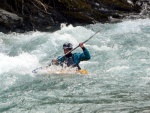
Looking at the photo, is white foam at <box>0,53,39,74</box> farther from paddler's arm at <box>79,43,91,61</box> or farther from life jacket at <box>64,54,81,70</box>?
paddler's arm at <box>79,43,91,61</box>

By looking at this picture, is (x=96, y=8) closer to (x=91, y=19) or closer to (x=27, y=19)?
(x=91, y=19)

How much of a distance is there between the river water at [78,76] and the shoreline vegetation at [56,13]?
0.74 meters

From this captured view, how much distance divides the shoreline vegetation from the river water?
2.44ft

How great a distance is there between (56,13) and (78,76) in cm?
874

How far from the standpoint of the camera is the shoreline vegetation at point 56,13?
51.0 feet

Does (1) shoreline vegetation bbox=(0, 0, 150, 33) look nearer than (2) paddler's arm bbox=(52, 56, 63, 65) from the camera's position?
No

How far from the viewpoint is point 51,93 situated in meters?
7.63

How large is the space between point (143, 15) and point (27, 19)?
7.06 meters

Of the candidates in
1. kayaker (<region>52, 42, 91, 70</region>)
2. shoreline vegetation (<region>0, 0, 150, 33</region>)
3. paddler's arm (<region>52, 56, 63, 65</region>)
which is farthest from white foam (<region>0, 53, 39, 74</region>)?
shoreline vegetation (<region>0, 0, 150, 33</region>)

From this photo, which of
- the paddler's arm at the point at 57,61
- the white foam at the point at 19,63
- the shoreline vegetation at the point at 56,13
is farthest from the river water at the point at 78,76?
the shoreline vegetation at the point at 56,13

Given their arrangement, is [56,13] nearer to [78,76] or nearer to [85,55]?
[85,55]

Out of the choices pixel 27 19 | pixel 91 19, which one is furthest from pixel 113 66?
pixel 91 19

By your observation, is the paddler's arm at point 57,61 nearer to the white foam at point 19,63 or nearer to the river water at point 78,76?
the river water at point 78,76

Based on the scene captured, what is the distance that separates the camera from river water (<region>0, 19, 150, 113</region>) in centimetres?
680
